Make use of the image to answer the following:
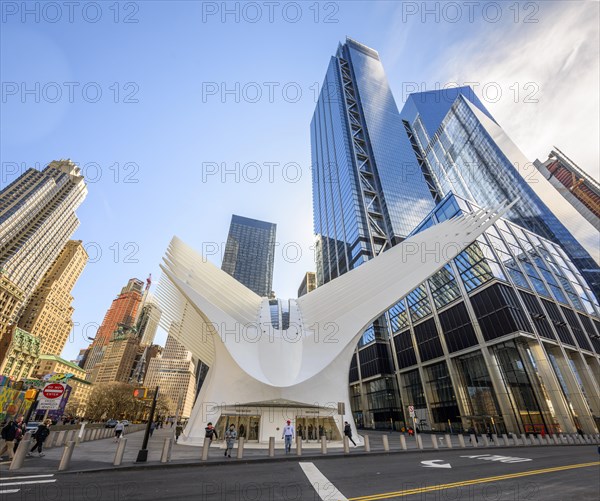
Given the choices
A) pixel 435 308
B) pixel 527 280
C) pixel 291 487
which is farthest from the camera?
pixel 435 308

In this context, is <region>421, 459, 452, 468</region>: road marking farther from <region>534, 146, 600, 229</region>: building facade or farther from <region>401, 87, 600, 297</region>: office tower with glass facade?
<region>534, 146, 600, 229</region>: building facade

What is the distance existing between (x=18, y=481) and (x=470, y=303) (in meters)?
40.7

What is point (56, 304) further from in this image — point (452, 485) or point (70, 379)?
point (452, 485)

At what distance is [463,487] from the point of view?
7566 millimetres

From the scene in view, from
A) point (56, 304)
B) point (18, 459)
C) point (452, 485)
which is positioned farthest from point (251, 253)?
point (452, 485)

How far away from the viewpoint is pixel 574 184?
123125 mm

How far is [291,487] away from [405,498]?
9.34ft

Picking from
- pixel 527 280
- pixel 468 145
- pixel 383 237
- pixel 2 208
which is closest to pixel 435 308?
pixel 527 280

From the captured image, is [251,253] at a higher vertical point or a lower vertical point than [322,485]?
higher

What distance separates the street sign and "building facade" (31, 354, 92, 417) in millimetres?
108547

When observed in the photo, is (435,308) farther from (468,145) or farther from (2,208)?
(2,208)

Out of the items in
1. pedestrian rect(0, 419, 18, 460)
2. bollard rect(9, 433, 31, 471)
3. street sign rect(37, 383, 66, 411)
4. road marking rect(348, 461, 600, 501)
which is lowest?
road marking rect(348, 461, 600, 501)

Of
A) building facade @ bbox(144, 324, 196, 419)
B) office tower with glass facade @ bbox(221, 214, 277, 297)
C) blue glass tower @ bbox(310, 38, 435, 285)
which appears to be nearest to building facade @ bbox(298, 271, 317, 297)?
blue glass tower @ bbox(310, 38, 435, 285)

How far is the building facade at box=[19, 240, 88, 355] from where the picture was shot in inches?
4636
